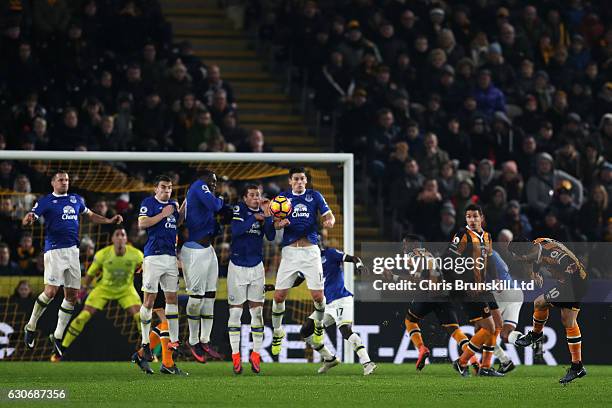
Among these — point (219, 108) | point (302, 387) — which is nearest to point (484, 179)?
point (219, 108)

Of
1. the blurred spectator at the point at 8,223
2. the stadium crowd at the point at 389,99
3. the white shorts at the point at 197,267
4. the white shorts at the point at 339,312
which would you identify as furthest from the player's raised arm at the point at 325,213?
the blurred spectator at the point at 8,223

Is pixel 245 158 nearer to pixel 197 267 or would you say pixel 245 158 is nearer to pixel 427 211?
pixel 197 267

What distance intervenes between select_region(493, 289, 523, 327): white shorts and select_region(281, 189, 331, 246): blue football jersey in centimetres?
298

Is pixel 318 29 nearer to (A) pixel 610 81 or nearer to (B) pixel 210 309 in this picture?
(A) pixel 610 81

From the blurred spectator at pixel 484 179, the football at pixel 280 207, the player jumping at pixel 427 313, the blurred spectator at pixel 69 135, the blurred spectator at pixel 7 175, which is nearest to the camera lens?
the football at pixel 280 207

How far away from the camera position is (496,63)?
80.8 ft

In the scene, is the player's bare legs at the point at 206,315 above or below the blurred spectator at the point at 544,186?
below

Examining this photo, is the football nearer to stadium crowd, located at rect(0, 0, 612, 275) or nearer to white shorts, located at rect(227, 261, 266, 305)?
white shorts, located at rect(227, 261, 266, 305)

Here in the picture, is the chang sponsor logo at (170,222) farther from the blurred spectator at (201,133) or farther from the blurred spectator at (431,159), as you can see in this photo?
the blurred spectator at (431,159)

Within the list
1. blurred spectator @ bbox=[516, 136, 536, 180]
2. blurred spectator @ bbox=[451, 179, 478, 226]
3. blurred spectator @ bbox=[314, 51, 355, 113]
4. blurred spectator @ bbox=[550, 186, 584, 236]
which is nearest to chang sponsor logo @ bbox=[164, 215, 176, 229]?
blurred spectator @ bbox=[451, 179, 478, 226]

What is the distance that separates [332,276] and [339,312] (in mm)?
474

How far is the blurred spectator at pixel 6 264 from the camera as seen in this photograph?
741 inches

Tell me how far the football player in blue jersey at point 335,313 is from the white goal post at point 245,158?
1.71 meters

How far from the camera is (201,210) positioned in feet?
54.2
